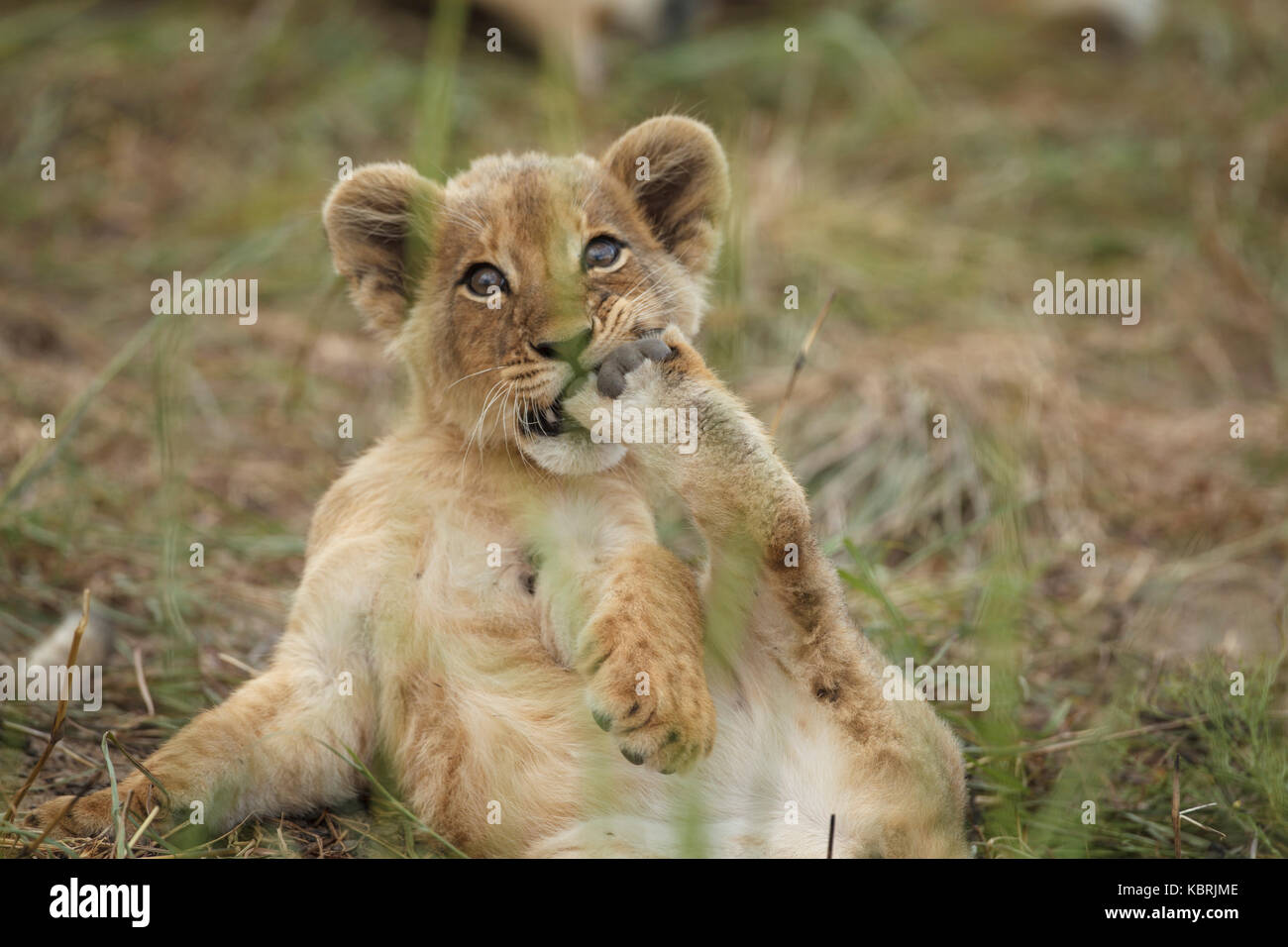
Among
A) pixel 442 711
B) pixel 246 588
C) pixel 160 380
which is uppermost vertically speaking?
pixel 160 380

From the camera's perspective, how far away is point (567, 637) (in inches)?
128

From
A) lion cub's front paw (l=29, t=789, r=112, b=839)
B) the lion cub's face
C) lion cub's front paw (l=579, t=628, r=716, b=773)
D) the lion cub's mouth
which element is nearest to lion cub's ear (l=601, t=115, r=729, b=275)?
the lion cub's face

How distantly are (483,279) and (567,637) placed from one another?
1057 millimetres

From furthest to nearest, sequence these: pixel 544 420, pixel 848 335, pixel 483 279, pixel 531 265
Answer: pixel 848 335, pixel 483 279, pixel 531 265, pixel 544 420

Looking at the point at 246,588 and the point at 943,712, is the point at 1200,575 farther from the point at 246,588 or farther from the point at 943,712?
the point at 246,588

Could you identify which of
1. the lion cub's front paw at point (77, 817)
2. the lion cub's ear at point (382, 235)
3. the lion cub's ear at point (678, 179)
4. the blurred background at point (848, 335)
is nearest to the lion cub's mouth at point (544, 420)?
the lion cub's ear at point (382, 235)

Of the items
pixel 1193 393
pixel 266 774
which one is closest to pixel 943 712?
pixel 266 774

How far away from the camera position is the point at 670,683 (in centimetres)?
286

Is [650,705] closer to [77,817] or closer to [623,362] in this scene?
[623,362]

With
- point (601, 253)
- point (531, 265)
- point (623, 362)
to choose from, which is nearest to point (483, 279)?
point (531, 265)

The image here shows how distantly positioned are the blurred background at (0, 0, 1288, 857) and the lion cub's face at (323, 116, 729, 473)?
50 cm

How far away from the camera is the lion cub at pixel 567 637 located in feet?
9.89

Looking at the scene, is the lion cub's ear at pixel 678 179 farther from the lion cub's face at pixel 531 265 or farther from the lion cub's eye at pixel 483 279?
the lion cub's eye at pixel 483 279
